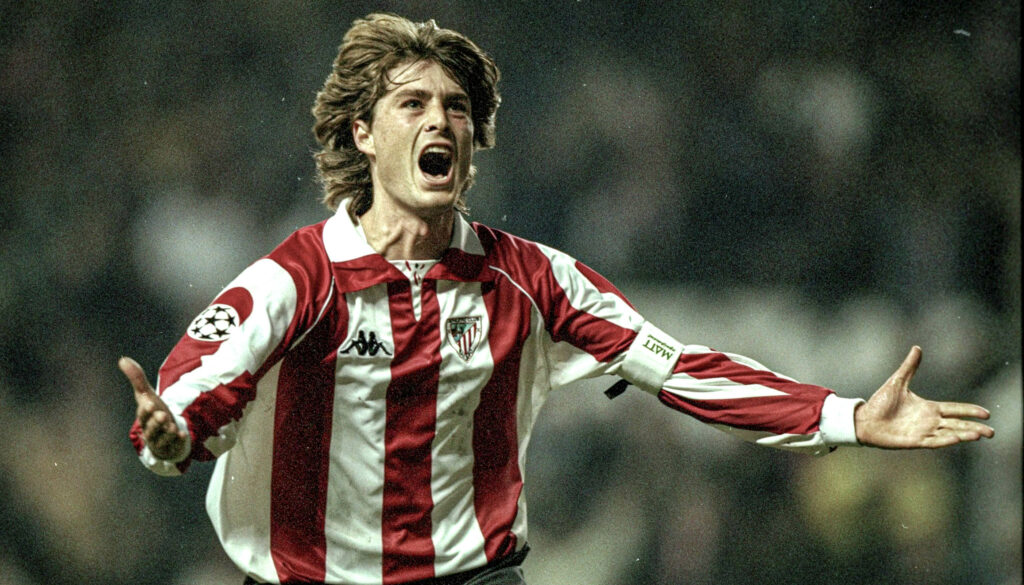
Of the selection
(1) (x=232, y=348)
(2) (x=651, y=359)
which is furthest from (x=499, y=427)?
(1) (x=232, y=348)

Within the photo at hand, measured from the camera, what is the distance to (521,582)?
6.89 ft

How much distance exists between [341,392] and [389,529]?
274 millimetres

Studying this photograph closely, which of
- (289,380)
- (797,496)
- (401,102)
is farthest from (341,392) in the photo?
(797,496)

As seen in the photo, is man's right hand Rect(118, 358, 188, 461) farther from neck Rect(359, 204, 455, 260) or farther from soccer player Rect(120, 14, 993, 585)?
neck Rect(359, 204, 455, 260)

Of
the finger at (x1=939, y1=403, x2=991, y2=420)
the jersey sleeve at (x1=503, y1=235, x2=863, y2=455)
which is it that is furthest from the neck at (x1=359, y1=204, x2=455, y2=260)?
the finger at (x1=939, y1=403, x2=991, y2=420)

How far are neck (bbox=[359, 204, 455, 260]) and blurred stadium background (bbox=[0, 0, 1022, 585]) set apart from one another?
0.84 metres

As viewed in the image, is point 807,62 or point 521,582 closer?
point 521,582

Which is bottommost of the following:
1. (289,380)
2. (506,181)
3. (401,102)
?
(289,380)

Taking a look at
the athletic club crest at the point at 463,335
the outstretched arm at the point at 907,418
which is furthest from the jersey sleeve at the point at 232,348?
the outstretched arm at the point at 907,418

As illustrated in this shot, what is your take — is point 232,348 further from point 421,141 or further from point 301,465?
point 421,141

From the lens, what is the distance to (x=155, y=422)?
1.58 m

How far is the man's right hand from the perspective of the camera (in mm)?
1550

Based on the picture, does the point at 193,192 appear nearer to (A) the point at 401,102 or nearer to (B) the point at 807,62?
(A) the point at 401,102

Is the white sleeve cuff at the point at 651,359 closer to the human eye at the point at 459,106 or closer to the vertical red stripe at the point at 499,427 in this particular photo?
the vertical red stripe at the point at 499,427
